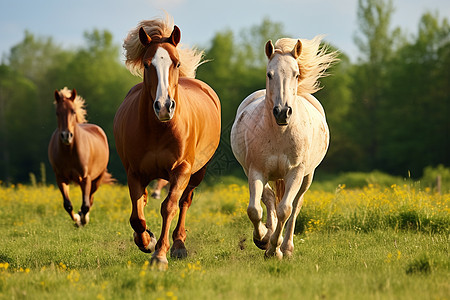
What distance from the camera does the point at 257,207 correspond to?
5766mm

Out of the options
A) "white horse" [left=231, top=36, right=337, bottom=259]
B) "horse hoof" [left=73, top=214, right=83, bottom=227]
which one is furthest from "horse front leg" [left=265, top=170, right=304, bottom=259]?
"horse hoof" [left=73, top=214, right=83, bottom=227]

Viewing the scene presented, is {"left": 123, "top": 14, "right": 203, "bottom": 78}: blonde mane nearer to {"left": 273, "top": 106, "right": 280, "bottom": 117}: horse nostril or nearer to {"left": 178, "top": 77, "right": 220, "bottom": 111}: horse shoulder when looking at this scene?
{"left": 178, "top": 77, "right": 220, "bottom": 111}: horse shoulder

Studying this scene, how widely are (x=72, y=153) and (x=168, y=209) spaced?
5852 millimetres

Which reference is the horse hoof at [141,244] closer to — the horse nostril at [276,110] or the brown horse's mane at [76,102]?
the horse nostril at [276,110]

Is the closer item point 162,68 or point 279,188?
point 162,68

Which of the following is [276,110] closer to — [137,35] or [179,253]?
[137,35]

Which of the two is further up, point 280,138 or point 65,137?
point 65,137

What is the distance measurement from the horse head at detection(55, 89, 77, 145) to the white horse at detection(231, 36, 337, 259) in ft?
16.6

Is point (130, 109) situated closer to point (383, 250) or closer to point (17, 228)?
point (383, 250)

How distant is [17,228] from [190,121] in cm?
538

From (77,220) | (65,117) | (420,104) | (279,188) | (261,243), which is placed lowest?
(77,220)

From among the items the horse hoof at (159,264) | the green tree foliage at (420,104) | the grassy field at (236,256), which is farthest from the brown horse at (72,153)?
the green tree foliage at (420,104)

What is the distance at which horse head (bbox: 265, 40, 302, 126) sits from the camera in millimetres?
5348

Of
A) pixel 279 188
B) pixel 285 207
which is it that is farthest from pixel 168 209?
pixel 279 188
